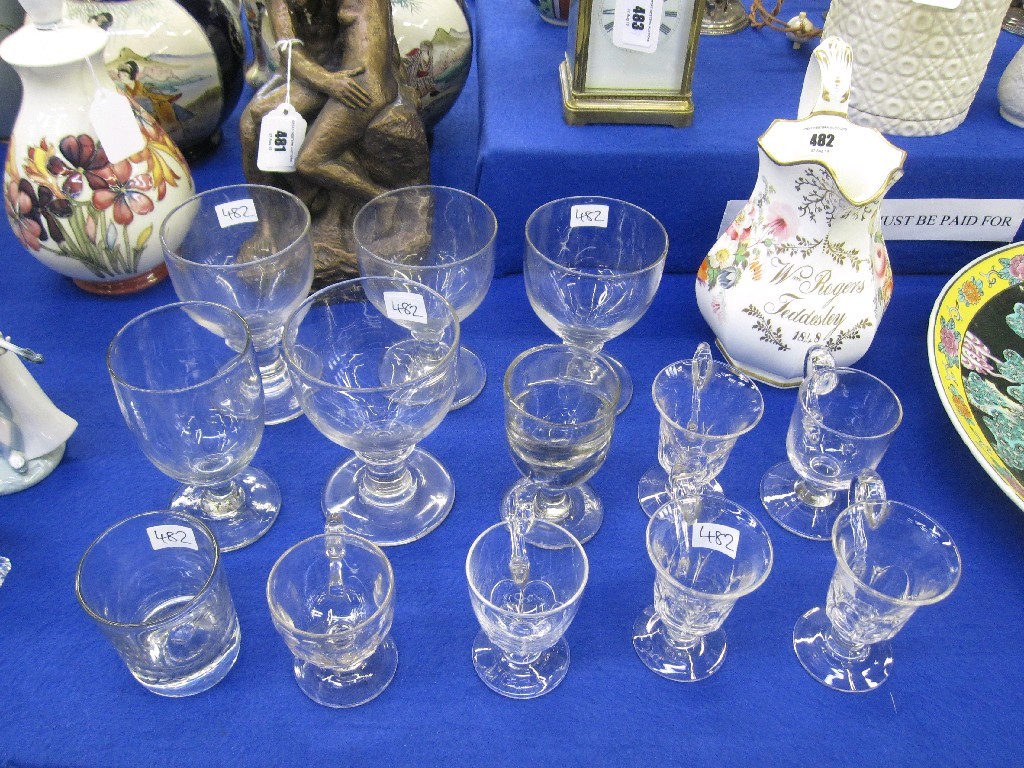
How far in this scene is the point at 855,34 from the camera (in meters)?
0.95

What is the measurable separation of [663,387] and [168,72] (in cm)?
76

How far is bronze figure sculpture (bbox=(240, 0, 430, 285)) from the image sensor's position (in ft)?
3.05

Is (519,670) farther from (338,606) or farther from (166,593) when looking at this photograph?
(166,593)

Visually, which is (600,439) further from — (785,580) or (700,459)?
(785,580)

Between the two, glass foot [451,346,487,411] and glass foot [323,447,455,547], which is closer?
glass foot [323,447,455,547]

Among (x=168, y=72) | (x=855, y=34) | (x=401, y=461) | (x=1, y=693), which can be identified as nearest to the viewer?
(x=1, y=693)

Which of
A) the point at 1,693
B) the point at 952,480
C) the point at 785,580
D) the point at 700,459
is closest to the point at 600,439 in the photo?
the point at 700,459

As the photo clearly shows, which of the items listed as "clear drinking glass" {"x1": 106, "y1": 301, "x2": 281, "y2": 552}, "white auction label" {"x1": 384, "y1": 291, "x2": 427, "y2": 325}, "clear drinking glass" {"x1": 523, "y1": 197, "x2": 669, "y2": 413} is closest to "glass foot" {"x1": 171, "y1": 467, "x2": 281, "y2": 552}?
"clear drinking glass" {"x1": 106, "y1": 301, "x2": 281, "y2": 552}

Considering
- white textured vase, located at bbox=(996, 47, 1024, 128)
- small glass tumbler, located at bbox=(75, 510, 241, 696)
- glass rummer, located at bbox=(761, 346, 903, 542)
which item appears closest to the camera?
small glass tumbler, located at bbox=(75, 510, 241, 696)

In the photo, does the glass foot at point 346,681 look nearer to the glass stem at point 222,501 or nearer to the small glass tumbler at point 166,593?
the small glass tumbler at point 166,593

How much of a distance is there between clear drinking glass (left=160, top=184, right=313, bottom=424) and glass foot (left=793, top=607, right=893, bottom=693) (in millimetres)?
573

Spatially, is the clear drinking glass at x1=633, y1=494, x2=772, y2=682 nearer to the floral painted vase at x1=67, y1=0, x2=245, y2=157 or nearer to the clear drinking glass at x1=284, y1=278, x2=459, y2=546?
the clear drinking glass at x1=284, y1=278, x2=459, y2=546

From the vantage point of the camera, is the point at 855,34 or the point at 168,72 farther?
the point at 168,72

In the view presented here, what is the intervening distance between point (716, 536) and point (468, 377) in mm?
366
